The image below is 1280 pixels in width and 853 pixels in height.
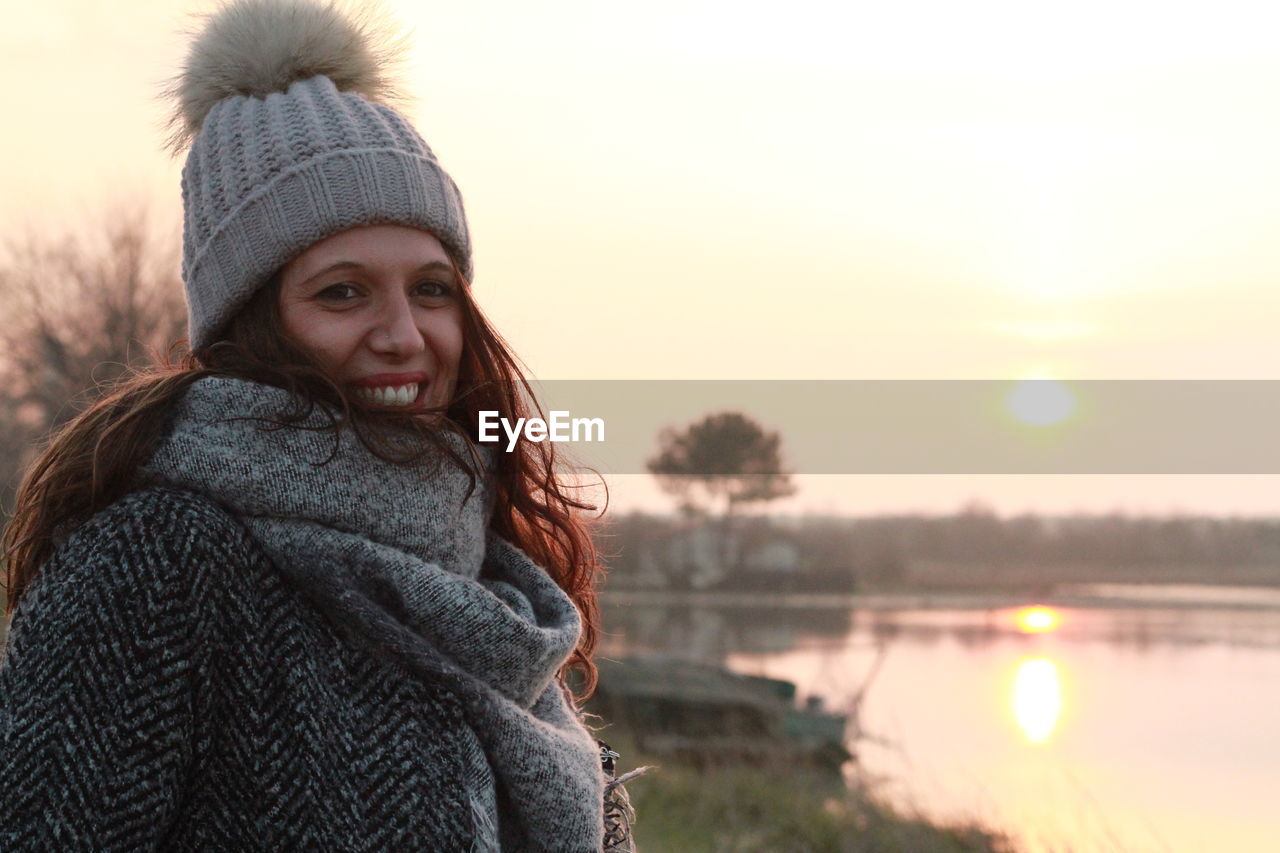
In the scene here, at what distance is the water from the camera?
302 inches

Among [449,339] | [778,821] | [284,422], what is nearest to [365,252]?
[449,339]

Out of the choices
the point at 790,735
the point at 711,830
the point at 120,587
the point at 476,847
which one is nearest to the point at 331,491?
the point at 120,587

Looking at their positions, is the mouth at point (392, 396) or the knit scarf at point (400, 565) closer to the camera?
the knit scarf at point (400, 565)

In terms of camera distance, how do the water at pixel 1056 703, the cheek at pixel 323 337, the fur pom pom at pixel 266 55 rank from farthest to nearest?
the water at pixel 1056 703
the fur pom pom at pixel 266 55
the cheek at pixel 323 337

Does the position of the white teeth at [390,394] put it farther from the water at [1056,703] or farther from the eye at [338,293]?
the water at [1056,703]

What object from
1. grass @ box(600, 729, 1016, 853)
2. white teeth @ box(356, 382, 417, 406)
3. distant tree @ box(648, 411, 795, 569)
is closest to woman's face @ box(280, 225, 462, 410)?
white teeth @ box(356, 382, 417, 406)

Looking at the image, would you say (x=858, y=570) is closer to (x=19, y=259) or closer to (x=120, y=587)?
(x=19, y=259)

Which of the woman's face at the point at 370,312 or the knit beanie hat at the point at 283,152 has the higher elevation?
the knit beanie hat at the point at 283,152

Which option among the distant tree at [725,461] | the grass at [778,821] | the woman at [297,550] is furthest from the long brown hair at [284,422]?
the distant tree at [725,461]

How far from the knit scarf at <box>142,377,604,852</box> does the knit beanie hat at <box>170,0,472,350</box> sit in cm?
22

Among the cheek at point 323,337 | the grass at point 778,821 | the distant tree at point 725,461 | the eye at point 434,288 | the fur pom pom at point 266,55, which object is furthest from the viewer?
the distant tree at point 725,461

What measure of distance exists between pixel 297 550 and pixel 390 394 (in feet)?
0.89

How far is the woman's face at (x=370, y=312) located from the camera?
1.72 meters

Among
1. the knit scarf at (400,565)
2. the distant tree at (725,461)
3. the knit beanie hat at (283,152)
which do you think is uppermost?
the distant tree at (725,461)
